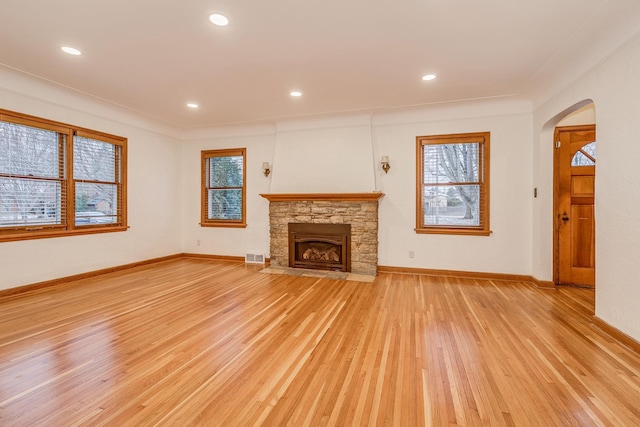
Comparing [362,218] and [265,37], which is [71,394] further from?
[362,218]

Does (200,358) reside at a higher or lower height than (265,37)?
lower

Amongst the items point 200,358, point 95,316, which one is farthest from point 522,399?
point 95,316

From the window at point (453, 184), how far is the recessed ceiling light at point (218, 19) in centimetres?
344

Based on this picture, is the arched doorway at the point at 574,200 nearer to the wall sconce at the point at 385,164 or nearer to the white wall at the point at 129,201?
the wall sconce at the point at 385,164

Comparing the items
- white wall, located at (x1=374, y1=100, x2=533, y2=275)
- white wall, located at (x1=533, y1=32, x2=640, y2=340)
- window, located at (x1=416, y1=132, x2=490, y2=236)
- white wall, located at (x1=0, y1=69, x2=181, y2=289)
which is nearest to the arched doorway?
white wall, located at (x1=374, y1=100, x2=533, y2=275)

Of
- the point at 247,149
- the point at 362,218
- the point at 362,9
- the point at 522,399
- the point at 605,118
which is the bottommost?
the point at 522,399

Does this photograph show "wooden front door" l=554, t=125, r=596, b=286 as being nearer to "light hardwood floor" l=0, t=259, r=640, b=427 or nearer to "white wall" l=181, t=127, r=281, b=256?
"light hardwood floor" l=0, t=259, r=640, b=427

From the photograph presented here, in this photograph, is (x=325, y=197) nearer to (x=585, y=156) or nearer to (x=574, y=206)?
(x=574, y=206)

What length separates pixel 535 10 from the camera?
2.28 m

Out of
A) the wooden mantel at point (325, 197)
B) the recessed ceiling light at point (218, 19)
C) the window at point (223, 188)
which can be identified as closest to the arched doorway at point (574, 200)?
the wooden mantel at point (325, 197)

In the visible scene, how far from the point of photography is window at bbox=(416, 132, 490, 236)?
4.56 m

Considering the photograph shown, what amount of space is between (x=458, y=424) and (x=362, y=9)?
112 inches

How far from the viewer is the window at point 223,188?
5895mm

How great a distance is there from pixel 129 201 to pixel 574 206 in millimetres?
6998
